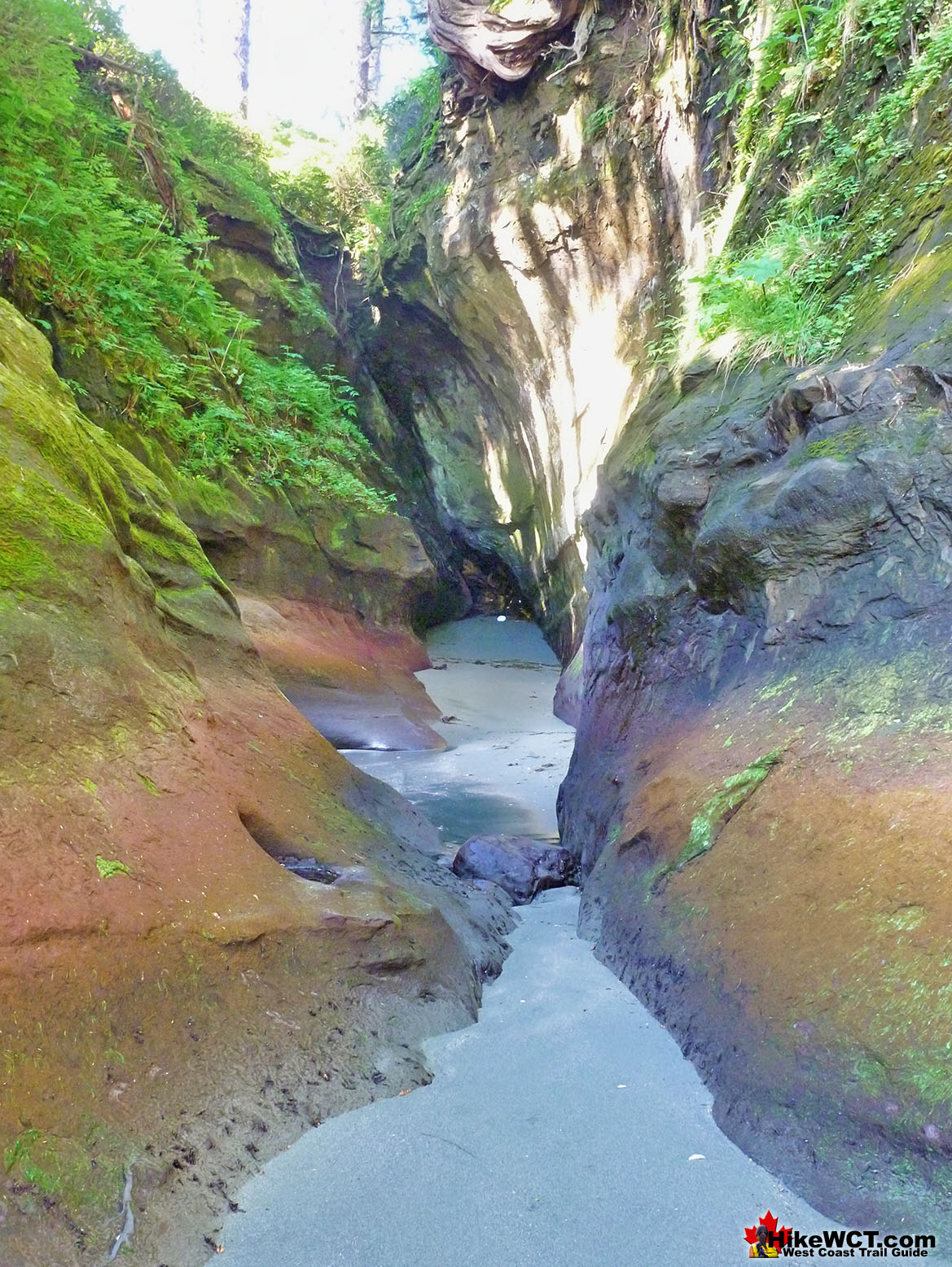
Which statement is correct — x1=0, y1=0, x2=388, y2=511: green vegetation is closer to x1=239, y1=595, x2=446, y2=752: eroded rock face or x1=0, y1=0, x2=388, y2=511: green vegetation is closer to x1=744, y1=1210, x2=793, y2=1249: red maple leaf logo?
x1=239, y1=595, x2=446, y2=752: eroded rock face

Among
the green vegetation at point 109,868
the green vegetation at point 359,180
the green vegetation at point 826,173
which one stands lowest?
the green vegetation at point 109,868

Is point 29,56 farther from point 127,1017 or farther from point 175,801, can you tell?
point 127,1017

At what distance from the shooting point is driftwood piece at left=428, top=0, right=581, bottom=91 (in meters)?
9.64

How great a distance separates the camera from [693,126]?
26.1ft

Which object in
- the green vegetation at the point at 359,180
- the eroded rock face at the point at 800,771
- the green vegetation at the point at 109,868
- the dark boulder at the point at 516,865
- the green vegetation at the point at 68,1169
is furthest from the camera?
the green vegetation at the point at 359,180

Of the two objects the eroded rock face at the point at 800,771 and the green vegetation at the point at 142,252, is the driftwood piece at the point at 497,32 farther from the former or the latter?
the eroded rock face at the point at 800,771

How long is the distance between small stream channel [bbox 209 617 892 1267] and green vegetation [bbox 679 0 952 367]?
350cm

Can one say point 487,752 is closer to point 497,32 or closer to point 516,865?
point 516,865

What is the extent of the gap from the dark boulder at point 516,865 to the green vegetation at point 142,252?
5941 mm

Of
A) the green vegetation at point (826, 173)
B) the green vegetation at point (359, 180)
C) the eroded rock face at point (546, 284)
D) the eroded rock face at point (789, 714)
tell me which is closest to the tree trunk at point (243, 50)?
the green vegetation at point (359, 180)

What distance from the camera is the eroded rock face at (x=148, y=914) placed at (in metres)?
1.84

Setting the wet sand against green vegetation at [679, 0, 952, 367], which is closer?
green vegetation at [679, 0, 952, 367]

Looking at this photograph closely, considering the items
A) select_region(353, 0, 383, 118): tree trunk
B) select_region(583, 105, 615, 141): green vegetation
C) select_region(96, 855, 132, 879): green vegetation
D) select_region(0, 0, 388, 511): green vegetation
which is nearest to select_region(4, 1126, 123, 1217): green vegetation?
select_region(96, 855, 132, 879): green vegetation

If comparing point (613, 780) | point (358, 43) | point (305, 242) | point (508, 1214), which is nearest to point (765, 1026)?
point (508, 1214)
